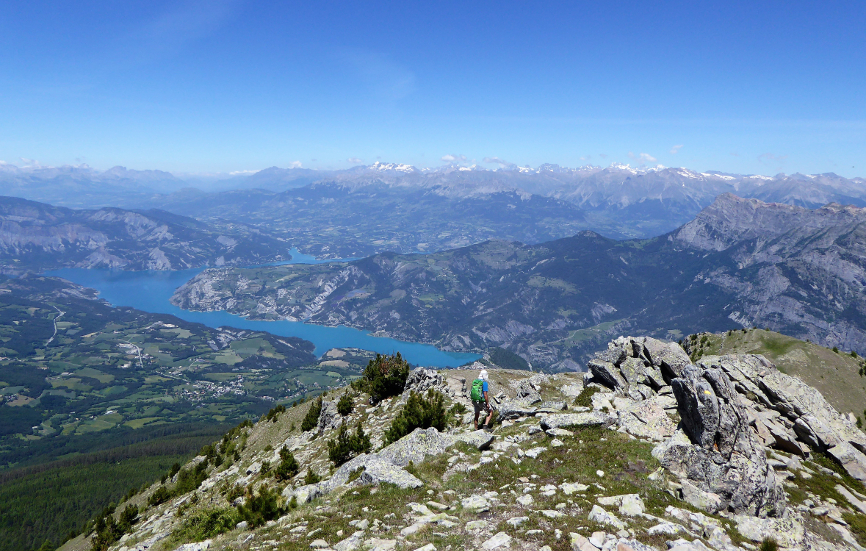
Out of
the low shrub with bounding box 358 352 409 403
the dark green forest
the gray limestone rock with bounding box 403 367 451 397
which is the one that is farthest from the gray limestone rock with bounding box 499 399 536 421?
the dark green forest

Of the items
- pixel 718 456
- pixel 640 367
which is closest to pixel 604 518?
pixel 718 456

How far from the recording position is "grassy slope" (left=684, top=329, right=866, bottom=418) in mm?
67625

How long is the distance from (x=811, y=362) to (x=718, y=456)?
8562 cm

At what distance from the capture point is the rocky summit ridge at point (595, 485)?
12500 mm

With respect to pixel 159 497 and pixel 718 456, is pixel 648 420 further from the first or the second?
pixel 159 497

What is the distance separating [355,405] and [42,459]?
227 meters

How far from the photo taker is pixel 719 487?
15250 millimetres

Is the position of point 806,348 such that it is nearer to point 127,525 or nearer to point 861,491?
point 861,491

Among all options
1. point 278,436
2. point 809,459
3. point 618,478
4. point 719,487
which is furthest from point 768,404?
point 278,436

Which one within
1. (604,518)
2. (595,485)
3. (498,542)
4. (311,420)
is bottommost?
(311,420)

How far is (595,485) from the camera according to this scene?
15484 mm

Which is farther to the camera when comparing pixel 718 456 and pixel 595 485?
pixel 718 456

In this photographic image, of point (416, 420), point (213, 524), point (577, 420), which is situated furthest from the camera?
point (416, 420)

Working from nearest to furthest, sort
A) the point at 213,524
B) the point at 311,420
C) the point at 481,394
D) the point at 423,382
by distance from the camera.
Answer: the point at 213,524
the point at 481,394
the point at 423,382
the point at 311,420
